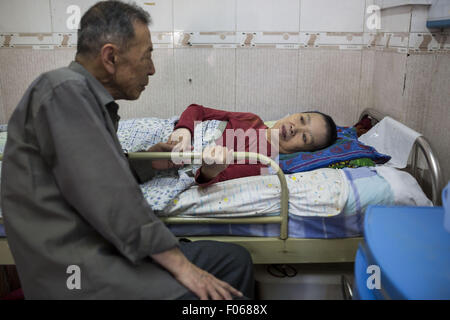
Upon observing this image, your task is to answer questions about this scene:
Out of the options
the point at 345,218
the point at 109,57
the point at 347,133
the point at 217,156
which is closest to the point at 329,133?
the point at 347,133

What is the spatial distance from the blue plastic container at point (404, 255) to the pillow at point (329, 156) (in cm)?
98

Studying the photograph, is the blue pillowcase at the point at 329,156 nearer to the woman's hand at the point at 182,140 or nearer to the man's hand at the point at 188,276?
the woman's hand at the point at 182,140

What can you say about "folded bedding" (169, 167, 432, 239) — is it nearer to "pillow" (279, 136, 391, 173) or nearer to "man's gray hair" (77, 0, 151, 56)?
"pillow" (279, 136, 391, 173)

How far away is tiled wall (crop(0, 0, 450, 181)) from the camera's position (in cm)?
291

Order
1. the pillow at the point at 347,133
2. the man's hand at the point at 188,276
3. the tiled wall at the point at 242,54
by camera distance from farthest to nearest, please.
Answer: the tiled wall at the point at 242,54
the pillow at the point at 347,133
the man's hand at the point at 188,276

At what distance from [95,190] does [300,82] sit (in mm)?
2295

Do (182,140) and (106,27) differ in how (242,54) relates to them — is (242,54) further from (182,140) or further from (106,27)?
(106,27)

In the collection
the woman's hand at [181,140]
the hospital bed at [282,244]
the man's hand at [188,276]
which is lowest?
the hospital bed at [282,244]

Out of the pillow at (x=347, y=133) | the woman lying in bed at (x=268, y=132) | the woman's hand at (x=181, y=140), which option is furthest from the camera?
the pillow at (x=347, y=133)

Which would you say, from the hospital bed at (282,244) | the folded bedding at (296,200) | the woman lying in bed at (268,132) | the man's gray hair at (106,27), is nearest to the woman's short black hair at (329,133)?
the woman lying in bed at (268,132)

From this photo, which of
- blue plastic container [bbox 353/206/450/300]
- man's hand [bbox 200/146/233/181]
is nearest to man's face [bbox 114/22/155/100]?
man's hand [bbox 200/146/233/181]

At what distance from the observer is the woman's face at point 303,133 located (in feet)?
7.86

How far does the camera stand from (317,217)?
6.12 feet

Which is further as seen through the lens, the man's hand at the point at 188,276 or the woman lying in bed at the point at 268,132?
the woman lying in bed at the point at 268,132
